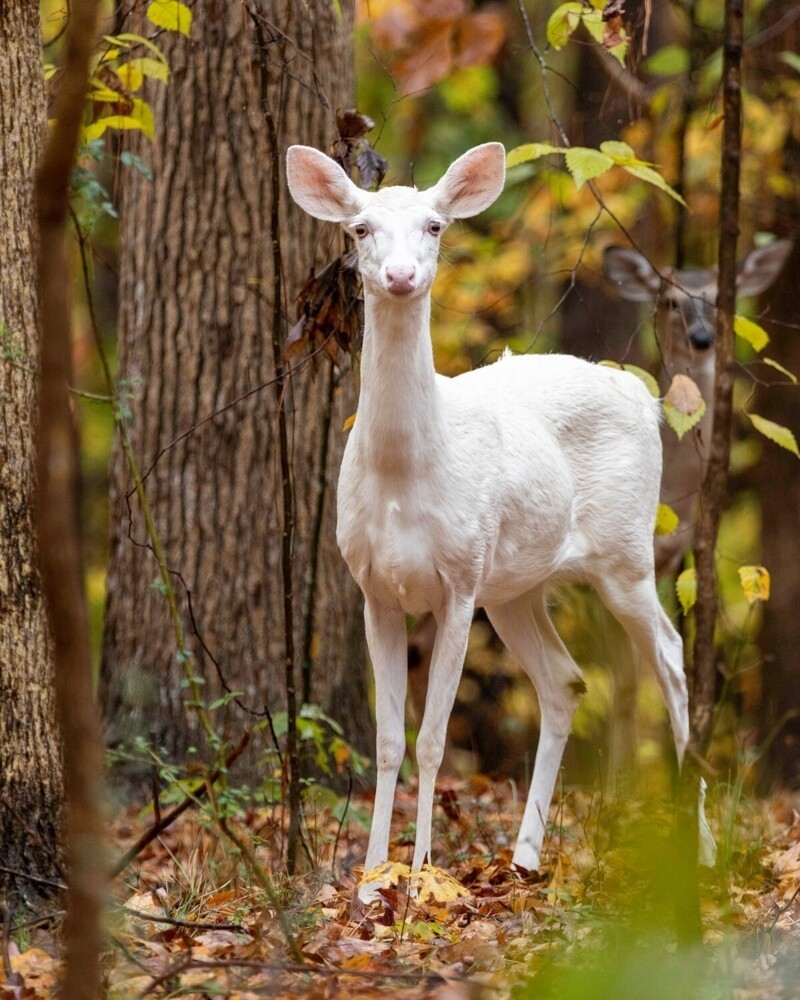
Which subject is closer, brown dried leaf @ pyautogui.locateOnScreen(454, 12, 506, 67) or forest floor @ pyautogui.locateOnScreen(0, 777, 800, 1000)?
forest floor @ pyautogui.locateOnScreen(0, 777, 800, 1000)

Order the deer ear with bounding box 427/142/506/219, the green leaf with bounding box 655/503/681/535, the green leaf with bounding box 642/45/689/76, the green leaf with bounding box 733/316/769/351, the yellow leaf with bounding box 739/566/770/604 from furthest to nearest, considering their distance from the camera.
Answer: the green leaf with bounding box 642/45/689/76, the green leaf with bounding box 655/503/681/535, the yellow leaf with bounding box 739/566/770/604, the green leaf with bounding box 733/316/769/351, the deer ear with bounding box 427/142/506/219

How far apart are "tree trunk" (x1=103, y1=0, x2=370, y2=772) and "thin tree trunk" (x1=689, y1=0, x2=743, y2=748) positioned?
7.13 feet

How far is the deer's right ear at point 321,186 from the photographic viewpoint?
4.59 m

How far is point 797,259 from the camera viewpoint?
33.8 ft

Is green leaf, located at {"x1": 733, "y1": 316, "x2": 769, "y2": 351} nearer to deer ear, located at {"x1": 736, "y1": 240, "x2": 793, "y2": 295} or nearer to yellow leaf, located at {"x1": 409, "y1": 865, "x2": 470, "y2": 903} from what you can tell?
yellow leaf, located at {"x1": 409, "y1": 865, "x2": 470, "y2": 903}

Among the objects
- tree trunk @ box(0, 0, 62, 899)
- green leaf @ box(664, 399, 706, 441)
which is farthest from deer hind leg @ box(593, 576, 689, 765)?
tree trunk @ box(0, 0, 62, 899)

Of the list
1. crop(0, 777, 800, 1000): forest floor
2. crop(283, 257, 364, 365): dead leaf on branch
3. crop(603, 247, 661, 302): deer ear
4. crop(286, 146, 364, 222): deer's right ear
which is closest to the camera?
crop(0, 777, 800, 1000): forest floor

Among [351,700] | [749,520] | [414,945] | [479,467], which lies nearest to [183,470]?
[351,700]

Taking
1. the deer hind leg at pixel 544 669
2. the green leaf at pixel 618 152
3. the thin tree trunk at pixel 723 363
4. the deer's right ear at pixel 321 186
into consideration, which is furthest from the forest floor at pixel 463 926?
the green leaf at pixel 618 152

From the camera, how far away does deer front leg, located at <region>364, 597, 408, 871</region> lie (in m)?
4.84

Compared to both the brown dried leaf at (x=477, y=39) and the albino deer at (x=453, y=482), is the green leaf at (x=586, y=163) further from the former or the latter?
the brown dried leaf at (x=477, y=39)

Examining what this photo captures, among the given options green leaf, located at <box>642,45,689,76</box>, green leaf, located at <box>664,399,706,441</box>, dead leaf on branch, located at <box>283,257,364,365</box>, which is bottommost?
green leaf, located at <box>664,399,706,441</box>

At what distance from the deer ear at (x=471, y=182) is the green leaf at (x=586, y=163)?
31 centimetres

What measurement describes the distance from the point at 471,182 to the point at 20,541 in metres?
2.06
